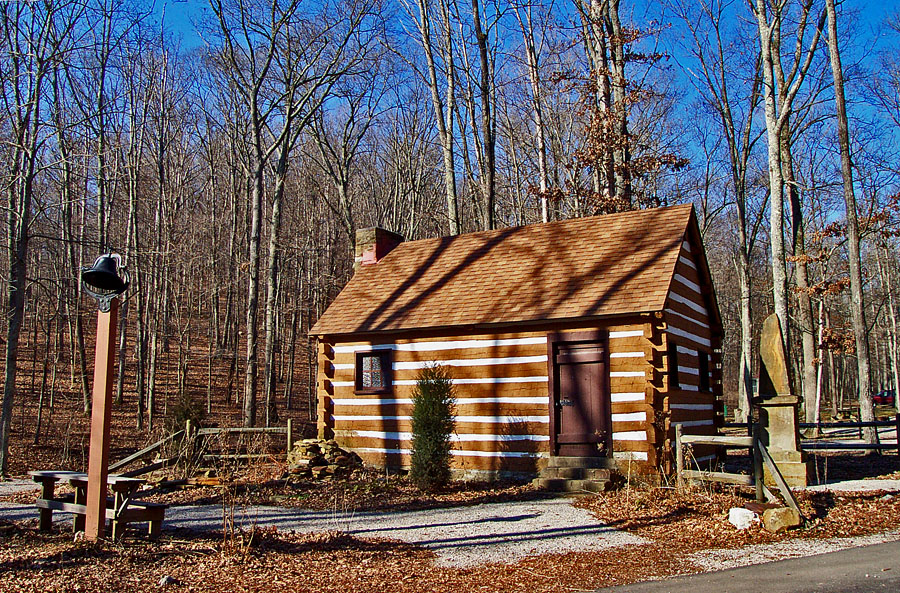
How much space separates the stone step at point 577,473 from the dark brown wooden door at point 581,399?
1.22 feet

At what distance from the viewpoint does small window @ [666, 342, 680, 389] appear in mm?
14141

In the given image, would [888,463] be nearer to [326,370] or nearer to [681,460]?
[681,460]

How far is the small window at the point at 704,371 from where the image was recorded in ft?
53.6

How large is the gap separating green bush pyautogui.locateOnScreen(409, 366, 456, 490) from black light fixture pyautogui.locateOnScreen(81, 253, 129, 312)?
20.7 ft

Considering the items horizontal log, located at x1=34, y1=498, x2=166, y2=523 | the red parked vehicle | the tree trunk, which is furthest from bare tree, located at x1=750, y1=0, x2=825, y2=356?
the red parked vehicle

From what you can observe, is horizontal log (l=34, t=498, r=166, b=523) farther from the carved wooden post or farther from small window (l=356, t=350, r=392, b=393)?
small window (l=356, t=350, r=392, b=393)

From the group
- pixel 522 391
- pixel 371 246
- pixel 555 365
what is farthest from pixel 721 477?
pixel 371 246

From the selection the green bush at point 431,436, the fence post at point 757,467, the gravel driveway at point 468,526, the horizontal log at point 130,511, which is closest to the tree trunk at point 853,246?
the fence post at point 757,467

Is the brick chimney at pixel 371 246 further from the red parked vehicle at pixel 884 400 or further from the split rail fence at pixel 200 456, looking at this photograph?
the red parked vehicle at pixel 884 400

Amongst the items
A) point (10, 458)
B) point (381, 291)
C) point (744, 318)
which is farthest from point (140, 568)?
point (744, 318)

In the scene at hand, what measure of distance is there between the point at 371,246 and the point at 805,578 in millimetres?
14094

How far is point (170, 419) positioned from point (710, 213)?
28.1 meters

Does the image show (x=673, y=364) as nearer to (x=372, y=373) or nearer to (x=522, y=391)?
(x=522, y=391)

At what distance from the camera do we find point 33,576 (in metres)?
6.71
